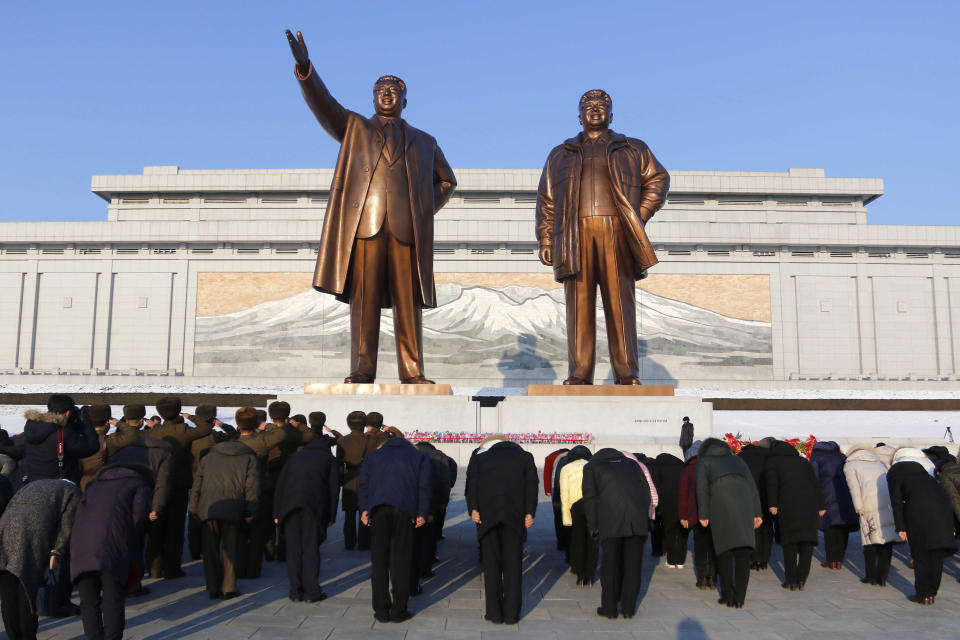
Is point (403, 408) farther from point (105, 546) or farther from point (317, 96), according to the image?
point (105, 546)

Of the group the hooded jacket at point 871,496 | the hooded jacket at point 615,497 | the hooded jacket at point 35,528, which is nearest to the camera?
the hooded jacket at point 35,528

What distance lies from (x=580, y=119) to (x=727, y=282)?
71.8ft

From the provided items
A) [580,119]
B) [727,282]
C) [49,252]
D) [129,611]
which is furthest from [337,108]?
[49,252]

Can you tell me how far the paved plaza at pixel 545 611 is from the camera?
155 inches

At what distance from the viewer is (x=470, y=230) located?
3030cm

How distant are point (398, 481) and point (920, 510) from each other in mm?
3388

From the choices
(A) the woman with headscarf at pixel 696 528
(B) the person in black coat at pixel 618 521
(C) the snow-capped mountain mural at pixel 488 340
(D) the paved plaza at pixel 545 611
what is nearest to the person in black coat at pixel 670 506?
(D) the paved plaza at pixel 545 611

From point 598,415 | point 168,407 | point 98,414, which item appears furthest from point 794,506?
point 598,415

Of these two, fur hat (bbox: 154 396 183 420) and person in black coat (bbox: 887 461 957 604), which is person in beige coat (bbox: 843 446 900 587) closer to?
person in black coat (bbox: 887 461 957 604)

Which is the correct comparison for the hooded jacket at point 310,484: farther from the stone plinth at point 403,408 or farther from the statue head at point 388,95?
the statue head at point 388,95

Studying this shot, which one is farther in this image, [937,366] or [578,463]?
[937,366]

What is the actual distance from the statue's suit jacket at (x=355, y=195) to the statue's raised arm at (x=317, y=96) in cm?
1

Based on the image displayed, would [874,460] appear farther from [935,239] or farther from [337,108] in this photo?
[935,239]

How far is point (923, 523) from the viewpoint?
4.77 metres
